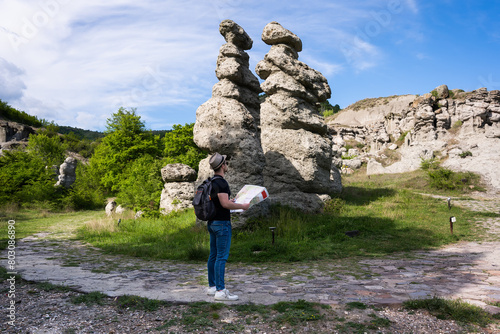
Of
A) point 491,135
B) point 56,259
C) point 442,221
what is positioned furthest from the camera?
point 491,135

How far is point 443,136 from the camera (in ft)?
118

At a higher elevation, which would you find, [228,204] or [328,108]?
[328,108]

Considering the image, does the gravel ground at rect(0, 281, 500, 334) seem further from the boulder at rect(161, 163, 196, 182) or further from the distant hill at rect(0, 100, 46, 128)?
the distant hill at rect(0, 100, 46, 128)

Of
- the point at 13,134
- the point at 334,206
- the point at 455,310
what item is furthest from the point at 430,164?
the point at 13,134

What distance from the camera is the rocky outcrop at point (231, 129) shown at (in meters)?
11.1

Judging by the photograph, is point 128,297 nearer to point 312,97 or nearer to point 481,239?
point 481,239

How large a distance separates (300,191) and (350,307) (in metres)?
9.74

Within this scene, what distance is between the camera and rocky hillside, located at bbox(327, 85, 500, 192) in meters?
26.8

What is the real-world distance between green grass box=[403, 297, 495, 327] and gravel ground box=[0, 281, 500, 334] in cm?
11

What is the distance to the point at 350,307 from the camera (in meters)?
4.02

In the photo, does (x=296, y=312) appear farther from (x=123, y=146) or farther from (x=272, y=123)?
(x=123, y=146)

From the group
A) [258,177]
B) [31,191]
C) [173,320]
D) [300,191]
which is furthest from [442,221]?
[31,191]

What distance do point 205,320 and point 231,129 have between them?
27.1 feet

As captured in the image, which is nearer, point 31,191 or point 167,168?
point 167,168
